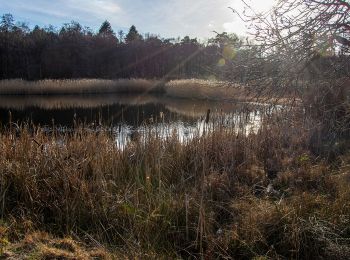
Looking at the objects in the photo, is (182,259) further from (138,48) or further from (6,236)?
(138,48)

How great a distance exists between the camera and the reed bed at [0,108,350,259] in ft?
11.1

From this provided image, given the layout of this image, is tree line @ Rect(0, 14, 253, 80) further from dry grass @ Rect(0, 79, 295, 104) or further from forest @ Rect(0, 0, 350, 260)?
forest @ Rect(0, 0, 350, 260)

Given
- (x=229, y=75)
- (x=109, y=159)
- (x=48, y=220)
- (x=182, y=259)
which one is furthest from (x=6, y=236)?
(x=229, y=75)

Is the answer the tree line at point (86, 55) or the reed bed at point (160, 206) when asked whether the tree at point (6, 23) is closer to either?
the tree line at point (86, 55)

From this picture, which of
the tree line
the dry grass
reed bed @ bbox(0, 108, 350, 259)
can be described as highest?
the tree line

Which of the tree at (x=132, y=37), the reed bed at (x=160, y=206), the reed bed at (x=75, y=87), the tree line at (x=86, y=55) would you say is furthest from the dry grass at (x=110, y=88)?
the tree at (x=132, y=37)

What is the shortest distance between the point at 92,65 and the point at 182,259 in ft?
146

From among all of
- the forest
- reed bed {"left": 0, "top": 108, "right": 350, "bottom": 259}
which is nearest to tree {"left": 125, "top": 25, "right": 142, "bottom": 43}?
the forest

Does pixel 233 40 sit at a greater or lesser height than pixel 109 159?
greater

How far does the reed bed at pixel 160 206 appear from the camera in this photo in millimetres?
3381

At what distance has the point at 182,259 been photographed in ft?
11.0

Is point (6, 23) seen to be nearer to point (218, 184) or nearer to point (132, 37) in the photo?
point (132, 37)

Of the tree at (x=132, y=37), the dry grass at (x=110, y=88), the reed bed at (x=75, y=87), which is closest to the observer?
the dry grass at (x=110, y=88)

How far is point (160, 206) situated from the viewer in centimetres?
400
